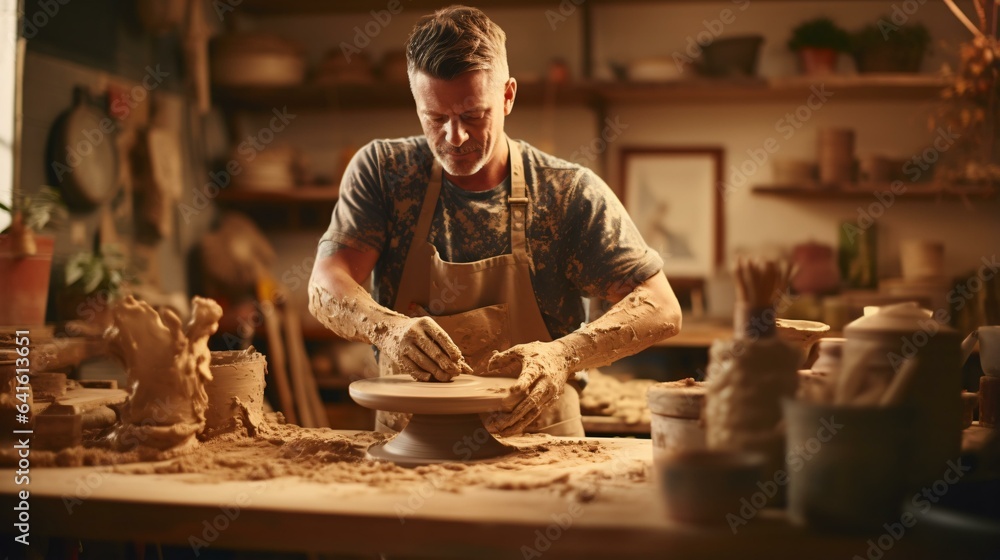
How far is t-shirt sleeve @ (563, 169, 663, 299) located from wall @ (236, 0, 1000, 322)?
8.42 feet

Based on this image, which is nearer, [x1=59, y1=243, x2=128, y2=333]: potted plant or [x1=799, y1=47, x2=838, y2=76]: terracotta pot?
[x1=59, y1=243, x2=128, y2=333]: potted plant

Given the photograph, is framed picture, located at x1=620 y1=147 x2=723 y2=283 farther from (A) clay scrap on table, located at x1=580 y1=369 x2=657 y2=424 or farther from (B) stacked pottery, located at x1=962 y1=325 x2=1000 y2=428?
(B) stacked pottery, located at x1=962 y1=325 x2=1000 y2=428

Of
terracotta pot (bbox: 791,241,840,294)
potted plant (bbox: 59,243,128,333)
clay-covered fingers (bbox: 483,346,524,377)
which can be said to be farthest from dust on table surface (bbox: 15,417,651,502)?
terracotta pot (bbox: 791,241,840,294)

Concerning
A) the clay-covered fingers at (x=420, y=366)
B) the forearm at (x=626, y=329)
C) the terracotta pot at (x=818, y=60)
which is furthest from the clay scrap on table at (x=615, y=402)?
the terracotta pot at (x=818, y=60)

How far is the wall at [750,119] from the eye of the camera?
5375 millimetres

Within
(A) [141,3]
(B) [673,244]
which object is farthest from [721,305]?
(A) [141,3]

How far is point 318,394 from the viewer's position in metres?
5.54

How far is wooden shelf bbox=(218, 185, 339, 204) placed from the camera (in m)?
5.62

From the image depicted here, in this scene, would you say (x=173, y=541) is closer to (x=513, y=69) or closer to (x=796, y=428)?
(x=796, y=428)

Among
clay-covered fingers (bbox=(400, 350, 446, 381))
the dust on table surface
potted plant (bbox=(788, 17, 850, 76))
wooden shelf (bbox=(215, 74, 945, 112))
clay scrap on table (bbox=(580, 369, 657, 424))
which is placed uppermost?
potted plant (bbox=(788, 17, 850, 76))

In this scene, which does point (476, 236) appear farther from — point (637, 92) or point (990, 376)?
point (637, 92)

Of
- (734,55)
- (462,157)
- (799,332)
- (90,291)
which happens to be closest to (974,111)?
(734,55)

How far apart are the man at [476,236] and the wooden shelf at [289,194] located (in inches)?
108

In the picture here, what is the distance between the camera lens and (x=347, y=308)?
8.45 ft
